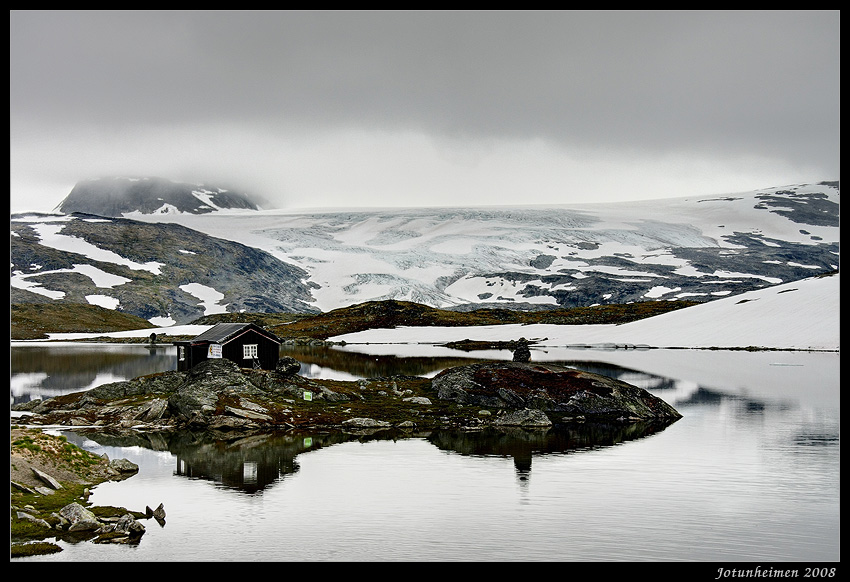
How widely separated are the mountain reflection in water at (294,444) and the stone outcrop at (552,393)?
238 cm

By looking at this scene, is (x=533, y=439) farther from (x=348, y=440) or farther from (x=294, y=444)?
(x=294, y=444)

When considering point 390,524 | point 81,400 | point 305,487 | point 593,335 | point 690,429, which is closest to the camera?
point 390,524

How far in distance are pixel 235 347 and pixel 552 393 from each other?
75.7 ft

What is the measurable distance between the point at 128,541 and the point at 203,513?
4.06m

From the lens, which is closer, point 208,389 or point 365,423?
point 365,423

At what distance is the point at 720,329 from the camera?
13425 centimetres

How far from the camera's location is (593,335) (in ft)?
472

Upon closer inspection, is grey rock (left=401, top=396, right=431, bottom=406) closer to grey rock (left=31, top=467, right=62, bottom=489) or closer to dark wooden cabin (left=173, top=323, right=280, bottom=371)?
dark wooden cabin (left=173, top=323, right=280, bottom=371)

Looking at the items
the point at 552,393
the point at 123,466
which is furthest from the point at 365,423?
the point at 123,466

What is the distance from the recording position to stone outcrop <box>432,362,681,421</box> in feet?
155
